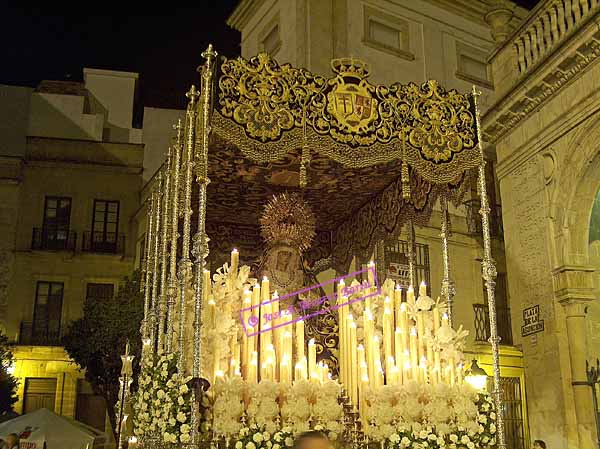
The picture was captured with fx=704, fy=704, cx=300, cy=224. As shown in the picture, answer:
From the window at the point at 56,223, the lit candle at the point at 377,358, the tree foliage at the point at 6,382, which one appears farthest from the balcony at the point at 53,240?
the lit candle at the point at 377,358

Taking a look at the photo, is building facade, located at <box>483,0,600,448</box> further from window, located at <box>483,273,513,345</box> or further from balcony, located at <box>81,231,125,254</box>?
balcony, located at <box>81,231,125,254</box>

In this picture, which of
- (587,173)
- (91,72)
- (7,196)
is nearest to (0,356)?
(7,196)

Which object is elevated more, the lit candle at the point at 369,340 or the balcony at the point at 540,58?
the balcony at the point at 540,58

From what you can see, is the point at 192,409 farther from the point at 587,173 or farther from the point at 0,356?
the point at 0,356

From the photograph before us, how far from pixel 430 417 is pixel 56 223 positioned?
52.1 feet

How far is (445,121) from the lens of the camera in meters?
6.79

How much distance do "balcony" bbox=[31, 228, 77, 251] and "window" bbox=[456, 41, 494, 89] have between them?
37.1 ft

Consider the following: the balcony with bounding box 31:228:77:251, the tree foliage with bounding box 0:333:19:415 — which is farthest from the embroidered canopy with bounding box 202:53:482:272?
the balcony with bounding box 31:228:77:251

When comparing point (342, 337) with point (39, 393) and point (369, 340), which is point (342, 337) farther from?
point (39, 393)

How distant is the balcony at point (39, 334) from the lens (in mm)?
18406

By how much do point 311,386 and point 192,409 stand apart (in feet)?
3.63

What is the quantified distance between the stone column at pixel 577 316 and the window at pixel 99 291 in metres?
13.8

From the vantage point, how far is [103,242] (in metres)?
19.8

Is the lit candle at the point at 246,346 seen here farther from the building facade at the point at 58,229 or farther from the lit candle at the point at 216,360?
the building facade at the point at 58,229
